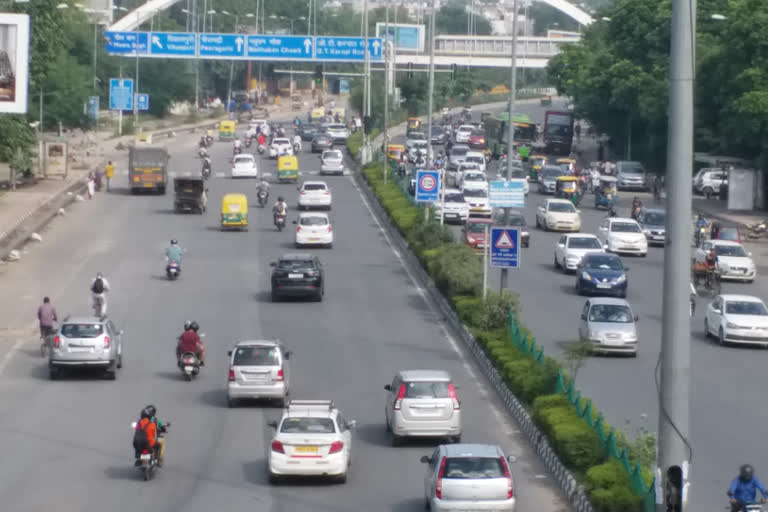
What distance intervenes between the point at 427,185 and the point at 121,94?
56.2 metres

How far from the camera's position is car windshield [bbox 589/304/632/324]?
110 feet

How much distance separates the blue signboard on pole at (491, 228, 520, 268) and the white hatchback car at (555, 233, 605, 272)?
13895mm

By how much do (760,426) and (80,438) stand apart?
510 inches

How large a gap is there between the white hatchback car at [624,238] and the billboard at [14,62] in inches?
882

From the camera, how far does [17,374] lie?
3142 centimetres

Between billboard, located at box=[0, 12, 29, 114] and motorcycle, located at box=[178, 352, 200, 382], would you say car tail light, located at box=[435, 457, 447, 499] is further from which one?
billboard, located at box=[0, 12, 29, 114]

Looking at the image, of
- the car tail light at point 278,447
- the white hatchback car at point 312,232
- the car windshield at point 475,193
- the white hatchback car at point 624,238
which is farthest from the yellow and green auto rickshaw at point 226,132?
the car tail light at point 278,447

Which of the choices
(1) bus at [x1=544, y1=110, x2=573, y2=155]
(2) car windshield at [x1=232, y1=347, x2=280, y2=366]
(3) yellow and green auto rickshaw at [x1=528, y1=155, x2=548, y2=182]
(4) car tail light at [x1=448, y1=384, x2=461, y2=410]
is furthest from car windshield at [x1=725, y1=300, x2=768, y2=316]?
(1) bus at [x1=544, y1=110, x2=573, y2=155]

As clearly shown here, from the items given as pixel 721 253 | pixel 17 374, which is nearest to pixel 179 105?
pixel 721 253

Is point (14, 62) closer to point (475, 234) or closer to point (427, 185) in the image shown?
point (427, 185)

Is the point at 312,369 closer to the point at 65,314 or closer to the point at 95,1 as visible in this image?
the point at 65,314

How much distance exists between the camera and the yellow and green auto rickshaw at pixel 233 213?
5745 cm

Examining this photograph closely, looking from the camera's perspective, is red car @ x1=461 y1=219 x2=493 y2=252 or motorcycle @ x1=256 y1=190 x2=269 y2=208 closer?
red car @ x1=461 y1=219 x2=493 y2=252

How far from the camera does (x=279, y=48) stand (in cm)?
9731
